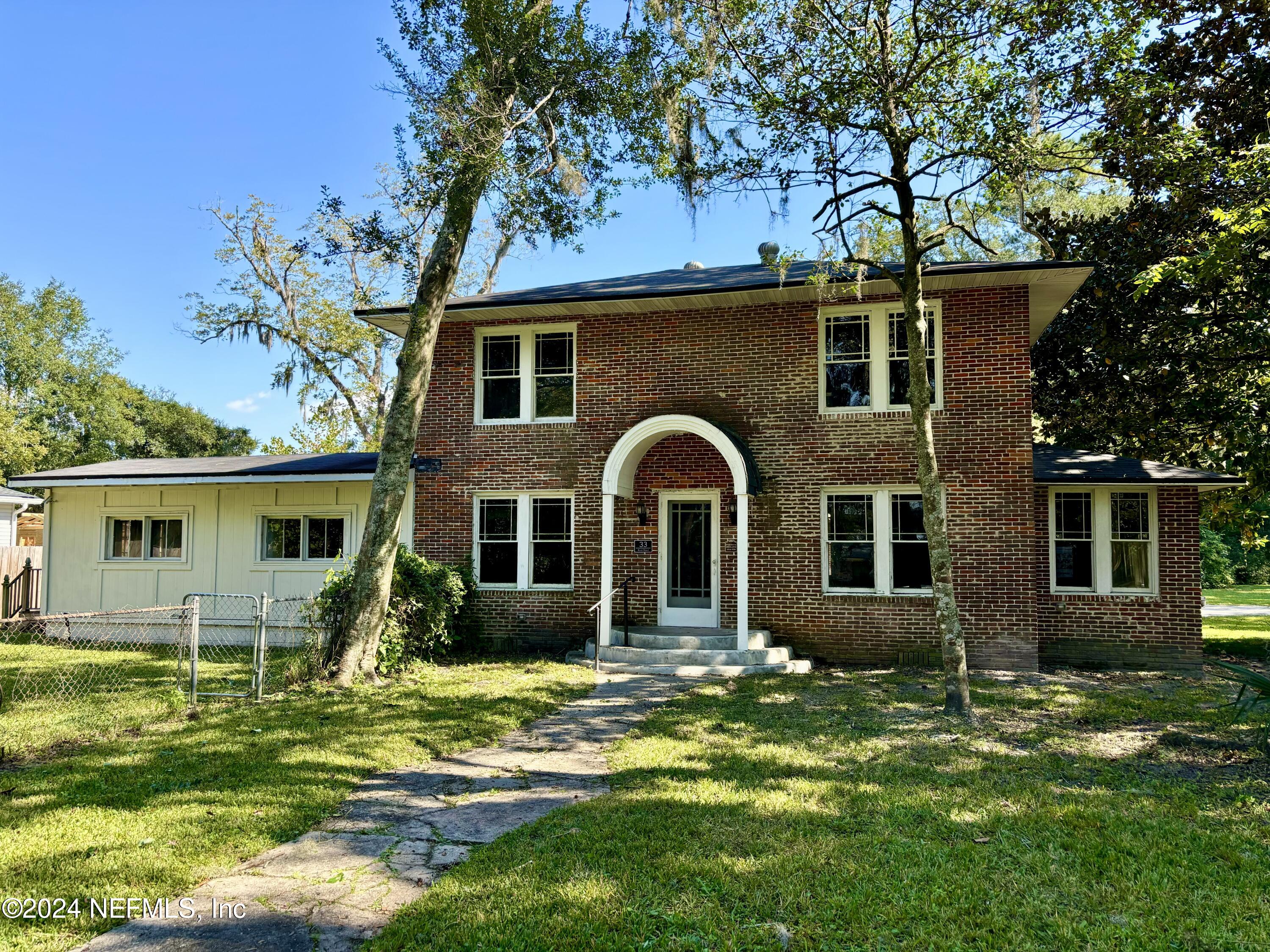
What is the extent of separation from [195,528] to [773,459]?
11344 mm

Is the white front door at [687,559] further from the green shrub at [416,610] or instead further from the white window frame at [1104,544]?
the white window frame at [1104,544]

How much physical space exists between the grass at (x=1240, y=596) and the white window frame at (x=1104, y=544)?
1858 cm

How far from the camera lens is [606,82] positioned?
37.8 feet

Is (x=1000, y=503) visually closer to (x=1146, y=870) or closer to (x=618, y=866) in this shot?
(x=1146, y=870)

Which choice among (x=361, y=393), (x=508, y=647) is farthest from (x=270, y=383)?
(x=508, y=647)

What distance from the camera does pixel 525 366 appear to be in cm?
1394

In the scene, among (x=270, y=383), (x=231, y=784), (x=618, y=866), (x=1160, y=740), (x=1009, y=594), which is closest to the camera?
(x=618, y=866)

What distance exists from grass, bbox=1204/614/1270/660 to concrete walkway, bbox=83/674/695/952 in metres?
11.2

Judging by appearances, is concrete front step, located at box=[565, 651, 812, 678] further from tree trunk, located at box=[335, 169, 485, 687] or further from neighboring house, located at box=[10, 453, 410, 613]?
neighboring house, located at box=[10, 453, 410, 613]

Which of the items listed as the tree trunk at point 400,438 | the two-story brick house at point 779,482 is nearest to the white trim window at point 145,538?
the two-story brick house at point 779,482

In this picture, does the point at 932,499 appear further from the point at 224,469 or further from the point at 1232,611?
the point at 1232,611

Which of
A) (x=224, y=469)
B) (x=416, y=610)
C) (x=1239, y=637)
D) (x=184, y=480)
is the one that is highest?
(x=224, y=469)

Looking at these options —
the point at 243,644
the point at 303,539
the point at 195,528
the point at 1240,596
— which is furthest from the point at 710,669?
the point at 1240,596

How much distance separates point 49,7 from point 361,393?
1737 centimetres
